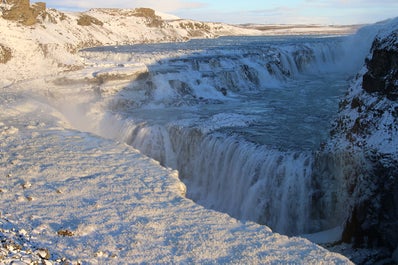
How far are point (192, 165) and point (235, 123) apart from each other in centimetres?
247

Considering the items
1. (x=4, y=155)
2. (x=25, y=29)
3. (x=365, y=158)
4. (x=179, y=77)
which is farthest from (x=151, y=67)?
(x=365, y=158)

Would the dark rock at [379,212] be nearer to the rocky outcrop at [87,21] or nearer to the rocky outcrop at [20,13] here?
the rocky outcrop at [20,13]

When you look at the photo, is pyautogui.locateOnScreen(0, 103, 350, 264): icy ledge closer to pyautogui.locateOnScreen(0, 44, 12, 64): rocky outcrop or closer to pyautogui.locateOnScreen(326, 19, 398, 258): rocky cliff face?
pyautogui.locateOnScreen(326, 19, 398, 258): rocky cliff face

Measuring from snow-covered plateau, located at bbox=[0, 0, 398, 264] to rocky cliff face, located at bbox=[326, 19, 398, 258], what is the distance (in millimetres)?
27

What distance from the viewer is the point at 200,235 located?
605 cm

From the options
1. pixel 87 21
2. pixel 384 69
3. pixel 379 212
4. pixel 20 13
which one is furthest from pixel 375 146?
pixel 87 21

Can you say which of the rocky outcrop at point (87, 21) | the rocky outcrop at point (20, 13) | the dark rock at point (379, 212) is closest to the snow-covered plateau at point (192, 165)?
the dark rock at point (379, 212)

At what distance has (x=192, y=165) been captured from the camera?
45.7ft

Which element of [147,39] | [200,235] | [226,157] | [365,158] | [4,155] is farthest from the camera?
[147,39]

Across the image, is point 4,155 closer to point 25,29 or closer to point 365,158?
point 365,158

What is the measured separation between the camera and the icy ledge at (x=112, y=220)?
17.9 ft

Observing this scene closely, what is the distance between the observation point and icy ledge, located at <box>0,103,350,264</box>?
17.9ft

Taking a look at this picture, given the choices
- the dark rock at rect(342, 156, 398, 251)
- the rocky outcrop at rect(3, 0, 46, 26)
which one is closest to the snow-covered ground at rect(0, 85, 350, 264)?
the dark rock at rect(342, 156, 398, 251)

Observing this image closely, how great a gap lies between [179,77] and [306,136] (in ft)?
31.9
